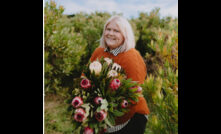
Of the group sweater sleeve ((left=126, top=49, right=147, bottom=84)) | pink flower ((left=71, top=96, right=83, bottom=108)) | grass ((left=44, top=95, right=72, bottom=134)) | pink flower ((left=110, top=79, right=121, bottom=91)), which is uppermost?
sweater sleeve ((left=126, top=49, right=147, bottom=84))

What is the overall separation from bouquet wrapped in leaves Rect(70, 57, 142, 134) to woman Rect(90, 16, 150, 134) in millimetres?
301

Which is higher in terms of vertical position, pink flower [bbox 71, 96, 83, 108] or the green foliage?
the green foliage

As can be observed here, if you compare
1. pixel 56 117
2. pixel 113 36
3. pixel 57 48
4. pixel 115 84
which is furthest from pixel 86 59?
pixel 115 84

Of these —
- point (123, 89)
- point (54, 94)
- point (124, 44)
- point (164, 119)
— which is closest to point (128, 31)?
point (124, 44)

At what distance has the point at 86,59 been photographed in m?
4.44

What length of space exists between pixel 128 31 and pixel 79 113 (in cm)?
110

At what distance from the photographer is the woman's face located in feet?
5.86

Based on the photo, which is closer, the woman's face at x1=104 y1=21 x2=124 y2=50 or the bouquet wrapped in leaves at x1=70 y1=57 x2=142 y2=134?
the bouquet wrapped in leaves at x1=70 y1=57 x2=142 y2=134

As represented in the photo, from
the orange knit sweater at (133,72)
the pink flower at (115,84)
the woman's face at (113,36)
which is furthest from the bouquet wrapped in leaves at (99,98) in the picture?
the woman's face at (113,36)

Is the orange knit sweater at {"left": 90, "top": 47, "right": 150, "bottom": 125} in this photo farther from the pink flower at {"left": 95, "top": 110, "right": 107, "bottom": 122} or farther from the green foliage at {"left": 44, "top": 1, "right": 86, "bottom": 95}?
the green foliage at {"left": 44, "top": 1, "right": 86, "bottom": 95}

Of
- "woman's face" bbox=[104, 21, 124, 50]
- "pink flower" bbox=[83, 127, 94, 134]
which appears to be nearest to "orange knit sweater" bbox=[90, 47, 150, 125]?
"woman's face" bbox=[104, 21, 124, 50]

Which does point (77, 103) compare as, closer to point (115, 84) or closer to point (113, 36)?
point (115, 84)
